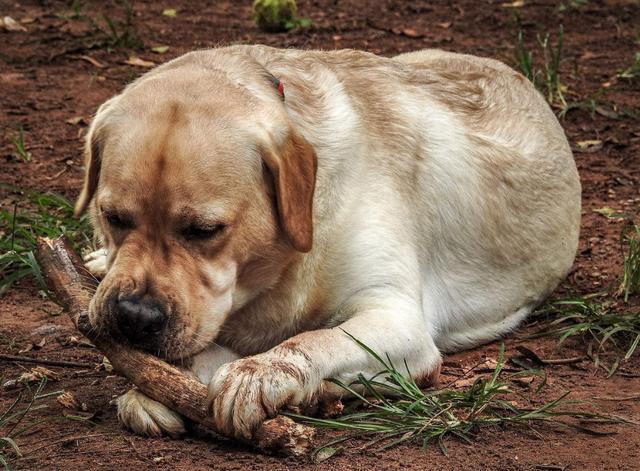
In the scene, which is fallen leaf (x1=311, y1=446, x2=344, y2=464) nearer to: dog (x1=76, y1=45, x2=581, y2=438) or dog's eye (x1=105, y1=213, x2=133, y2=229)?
dog (x1=76, y1=45, x2=581, y2=438)

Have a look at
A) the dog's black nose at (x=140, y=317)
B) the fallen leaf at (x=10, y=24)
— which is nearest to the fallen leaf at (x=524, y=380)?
the dog's black nose at (x=140, y=317)

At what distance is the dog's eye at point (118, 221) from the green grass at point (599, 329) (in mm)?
1953

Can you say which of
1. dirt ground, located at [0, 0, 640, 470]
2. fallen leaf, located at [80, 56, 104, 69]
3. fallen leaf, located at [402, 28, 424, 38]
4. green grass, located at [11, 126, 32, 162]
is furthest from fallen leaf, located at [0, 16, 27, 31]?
fallen leaf, located at [402, 28, 424, 38]

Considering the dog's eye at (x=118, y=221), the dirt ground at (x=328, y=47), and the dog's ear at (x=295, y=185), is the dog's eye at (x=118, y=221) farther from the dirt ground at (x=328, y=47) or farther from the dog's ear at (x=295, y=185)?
the dirt ground at (x=328, y=47)

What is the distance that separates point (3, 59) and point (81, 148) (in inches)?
74.5

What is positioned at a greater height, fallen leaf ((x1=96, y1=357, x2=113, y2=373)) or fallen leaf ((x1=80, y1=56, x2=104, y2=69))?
fallen leaf ((x1=96, y1=357, x2=113, y2=373))

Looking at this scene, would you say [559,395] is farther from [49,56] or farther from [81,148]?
[49,56]

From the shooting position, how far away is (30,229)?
19.5 ft

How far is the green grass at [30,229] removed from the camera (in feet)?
17.9

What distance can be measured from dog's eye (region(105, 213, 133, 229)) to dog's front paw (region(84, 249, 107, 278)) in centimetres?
122

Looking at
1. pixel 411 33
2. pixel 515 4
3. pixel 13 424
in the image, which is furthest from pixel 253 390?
pixel 515 4

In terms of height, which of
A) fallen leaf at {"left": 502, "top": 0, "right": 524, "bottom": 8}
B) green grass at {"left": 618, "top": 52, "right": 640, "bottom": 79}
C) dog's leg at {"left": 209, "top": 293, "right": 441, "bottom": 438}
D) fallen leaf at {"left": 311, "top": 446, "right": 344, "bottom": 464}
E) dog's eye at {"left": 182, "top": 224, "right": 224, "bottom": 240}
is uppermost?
dog's eye at {"left": 182, "top": 224, "right": 224, "bottom": 240}

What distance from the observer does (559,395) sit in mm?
4230

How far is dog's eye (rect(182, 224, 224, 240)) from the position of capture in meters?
3.83
